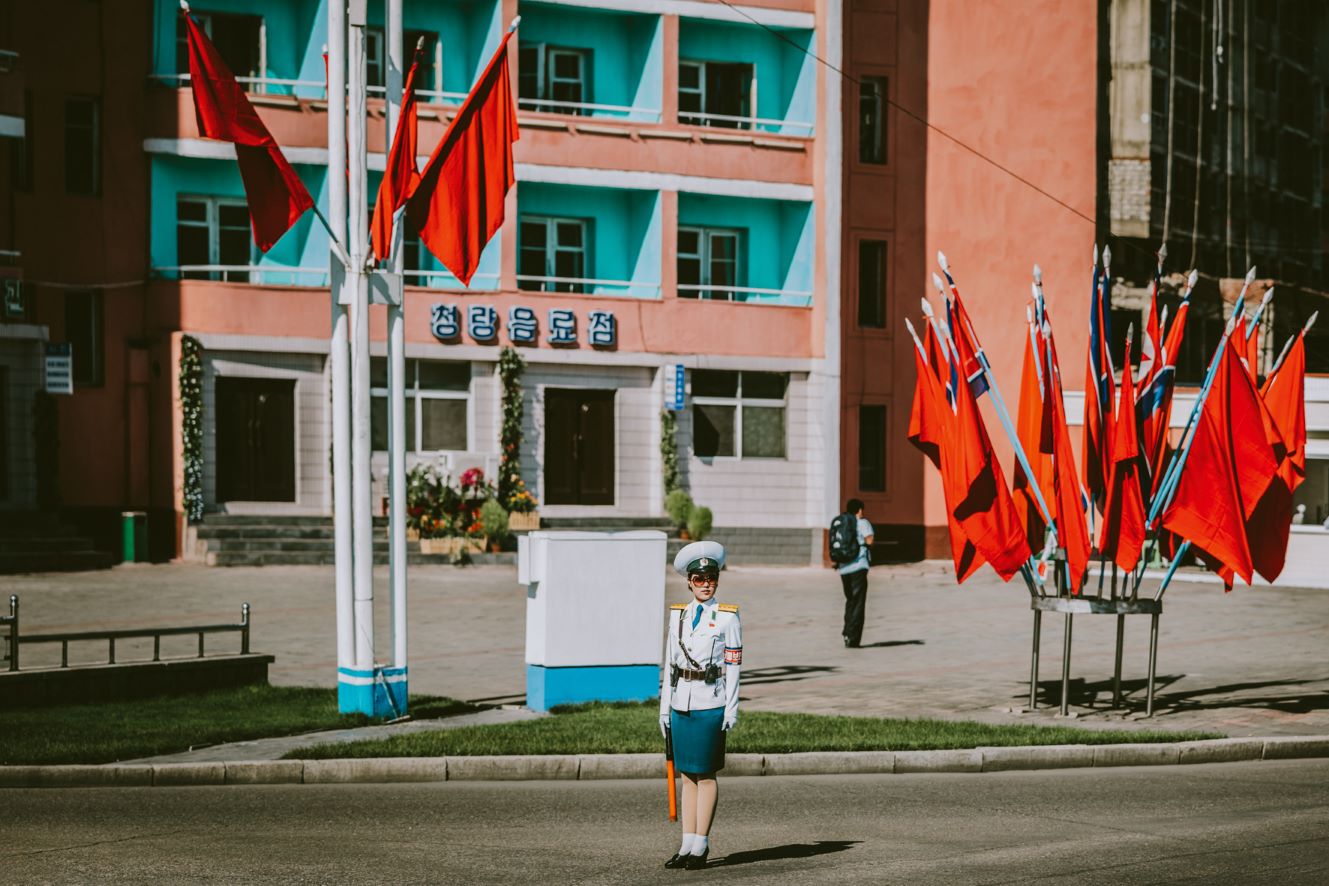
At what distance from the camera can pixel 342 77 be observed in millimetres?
15586

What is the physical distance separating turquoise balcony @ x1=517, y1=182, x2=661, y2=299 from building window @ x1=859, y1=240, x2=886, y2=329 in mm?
4777

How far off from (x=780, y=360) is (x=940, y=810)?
2710 cm

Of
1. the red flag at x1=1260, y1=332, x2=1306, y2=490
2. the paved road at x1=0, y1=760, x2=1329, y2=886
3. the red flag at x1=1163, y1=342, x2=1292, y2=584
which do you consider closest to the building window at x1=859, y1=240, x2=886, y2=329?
the red flag at x1=1260, y1=332, x2=1306, y2=490

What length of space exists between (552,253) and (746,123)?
17.0ft

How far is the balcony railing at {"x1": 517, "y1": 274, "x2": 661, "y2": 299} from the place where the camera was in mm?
38469

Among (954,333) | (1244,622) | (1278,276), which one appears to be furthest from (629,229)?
(1278,276)

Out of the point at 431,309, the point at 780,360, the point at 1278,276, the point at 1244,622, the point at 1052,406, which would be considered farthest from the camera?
the point at 1278,276

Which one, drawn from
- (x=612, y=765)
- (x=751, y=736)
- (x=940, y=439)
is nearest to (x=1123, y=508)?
(x=940, y=439)

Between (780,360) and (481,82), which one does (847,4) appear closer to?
(780,360)

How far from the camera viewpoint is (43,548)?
1227 inches

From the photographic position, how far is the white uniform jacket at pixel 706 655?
32.8ft

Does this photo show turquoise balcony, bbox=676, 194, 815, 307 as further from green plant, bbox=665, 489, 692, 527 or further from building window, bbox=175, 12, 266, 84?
building window, bbox=175, 12, 266, 84

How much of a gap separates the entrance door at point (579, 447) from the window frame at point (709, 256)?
11.1ft

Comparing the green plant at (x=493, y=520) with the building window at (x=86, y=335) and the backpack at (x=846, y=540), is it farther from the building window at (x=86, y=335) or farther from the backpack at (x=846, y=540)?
the backpack at (x=846, y=540)
